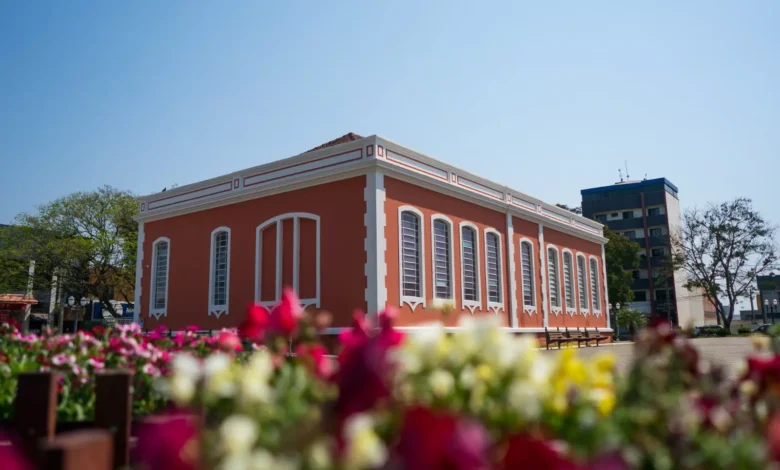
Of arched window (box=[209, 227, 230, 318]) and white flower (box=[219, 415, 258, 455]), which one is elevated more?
arched window (box=[209, 227, 230, 318])

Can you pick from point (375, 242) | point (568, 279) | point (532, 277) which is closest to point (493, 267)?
point (532, 277)

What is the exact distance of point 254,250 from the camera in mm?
16172

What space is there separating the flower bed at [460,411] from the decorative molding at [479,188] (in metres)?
15.1

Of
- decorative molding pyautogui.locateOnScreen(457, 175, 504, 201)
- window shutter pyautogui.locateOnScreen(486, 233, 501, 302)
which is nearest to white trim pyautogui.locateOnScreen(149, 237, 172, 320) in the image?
decorative molding pyautogui.locateOnScreen(457, 175, 504, 201)

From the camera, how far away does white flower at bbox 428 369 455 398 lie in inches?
63.7

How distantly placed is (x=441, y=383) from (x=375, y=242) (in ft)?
39.8

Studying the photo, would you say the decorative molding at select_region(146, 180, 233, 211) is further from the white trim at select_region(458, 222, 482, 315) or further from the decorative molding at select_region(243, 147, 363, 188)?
the white trim at select_region(458, 222, 482, 315)

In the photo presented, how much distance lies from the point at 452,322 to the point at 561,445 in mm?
14781

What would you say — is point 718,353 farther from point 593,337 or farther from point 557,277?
point 593,337

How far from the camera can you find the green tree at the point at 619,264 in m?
37.6

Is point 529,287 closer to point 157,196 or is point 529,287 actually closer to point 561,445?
point 157,196

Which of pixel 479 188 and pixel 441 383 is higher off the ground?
pixel 479 188

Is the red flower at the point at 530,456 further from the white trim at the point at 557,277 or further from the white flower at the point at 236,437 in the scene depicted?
the white trim at the point at 557,277

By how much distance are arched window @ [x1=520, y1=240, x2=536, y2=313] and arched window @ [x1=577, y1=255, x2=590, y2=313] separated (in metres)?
4.57
